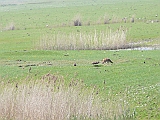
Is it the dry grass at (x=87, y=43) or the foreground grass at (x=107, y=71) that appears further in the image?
the dry grass at (x=87, y=43)

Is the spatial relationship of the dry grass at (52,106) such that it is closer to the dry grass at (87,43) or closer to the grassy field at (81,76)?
the grassy field at (81,76)

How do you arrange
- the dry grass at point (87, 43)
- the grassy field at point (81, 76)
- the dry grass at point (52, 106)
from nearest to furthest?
1. the dry grass at point (52, 106)
2. the grassy field at point (81, 76)
3. the dry grass at point (87, 43)

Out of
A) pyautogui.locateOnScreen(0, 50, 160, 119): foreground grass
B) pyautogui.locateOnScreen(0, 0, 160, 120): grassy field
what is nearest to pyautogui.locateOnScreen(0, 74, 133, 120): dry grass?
pyautogui.locateOnScreen(0, 0, 160, 120): grassy field

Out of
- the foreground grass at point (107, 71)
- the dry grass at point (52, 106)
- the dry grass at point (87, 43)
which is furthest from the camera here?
the dry grass at point (87, 43)

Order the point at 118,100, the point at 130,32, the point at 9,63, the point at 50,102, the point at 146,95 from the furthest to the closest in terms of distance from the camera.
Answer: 1. the point at 130,32
2. the point at 9,63
3. the point at 146,95
4. the point at 118,100
5. the point at 50,102

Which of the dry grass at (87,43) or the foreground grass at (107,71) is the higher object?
the dry grass at (87,43)

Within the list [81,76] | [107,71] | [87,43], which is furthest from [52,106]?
[87,43]

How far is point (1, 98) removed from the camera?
15.2 meters

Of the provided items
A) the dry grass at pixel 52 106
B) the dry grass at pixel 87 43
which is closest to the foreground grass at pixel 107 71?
the dry grass at pixel 52 106

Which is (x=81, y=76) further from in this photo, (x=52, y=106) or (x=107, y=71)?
(x=52, y=106)

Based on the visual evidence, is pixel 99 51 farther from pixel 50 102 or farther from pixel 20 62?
pixel 50 102

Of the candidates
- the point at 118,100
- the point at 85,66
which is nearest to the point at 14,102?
the point at 118,100

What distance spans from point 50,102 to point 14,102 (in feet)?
4.44

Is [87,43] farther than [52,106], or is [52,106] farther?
[87,43]
